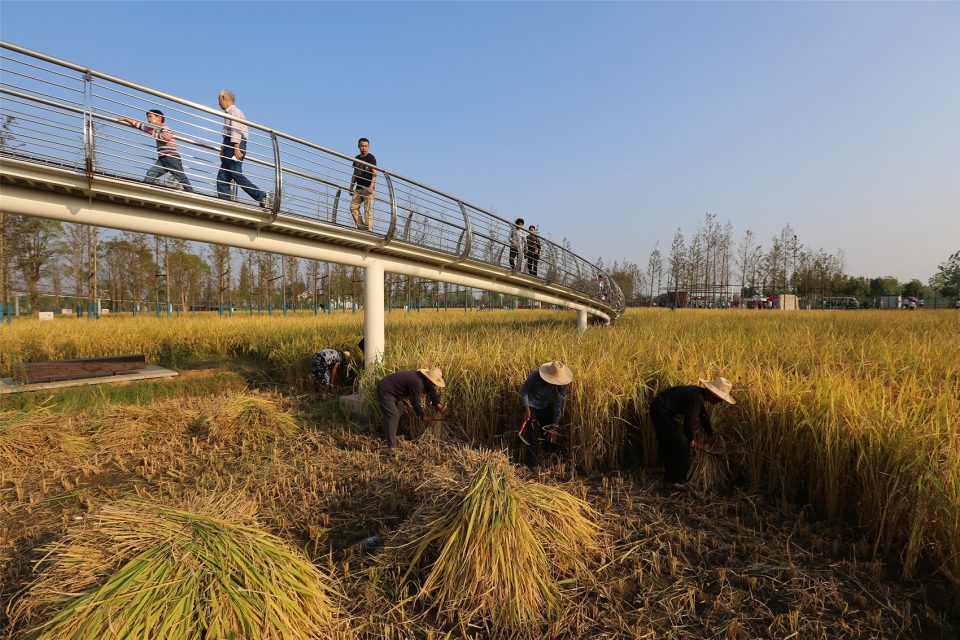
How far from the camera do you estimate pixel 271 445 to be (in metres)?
5.49

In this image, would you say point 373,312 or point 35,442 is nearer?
point 35,442

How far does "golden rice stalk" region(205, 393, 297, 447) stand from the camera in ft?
18.5

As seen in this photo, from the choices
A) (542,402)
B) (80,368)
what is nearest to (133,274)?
(80,368)

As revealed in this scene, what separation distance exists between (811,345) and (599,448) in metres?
4.60

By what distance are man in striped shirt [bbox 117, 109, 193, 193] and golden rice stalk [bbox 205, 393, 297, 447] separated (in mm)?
2983

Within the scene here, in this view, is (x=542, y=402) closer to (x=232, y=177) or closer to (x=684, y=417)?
(x=684, y=417)

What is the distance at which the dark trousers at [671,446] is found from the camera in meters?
3.98

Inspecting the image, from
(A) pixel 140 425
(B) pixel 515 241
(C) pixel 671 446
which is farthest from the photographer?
(B) pixel 515 241

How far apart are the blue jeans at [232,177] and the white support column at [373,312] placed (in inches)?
83.7

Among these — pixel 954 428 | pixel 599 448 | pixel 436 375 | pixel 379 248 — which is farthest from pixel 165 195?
pixel 954 428

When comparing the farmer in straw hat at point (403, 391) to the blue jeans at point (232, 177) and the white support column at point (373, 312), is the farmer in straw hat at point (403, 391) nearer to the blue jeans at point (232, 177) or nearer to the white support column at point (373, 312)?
the white support column at point (373, 312)

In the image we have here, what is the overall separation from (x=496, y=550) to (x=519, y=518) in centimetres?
24

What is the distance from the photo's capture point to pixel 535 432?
4715 mm

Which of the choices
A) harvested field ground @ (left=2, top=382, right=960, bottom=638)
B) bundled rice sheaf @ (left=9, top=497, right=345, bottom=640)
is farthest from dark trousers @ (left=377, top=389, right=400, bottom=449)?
bundled rice sheaf @ (left=9, top=497, right=345, bottom=640)
